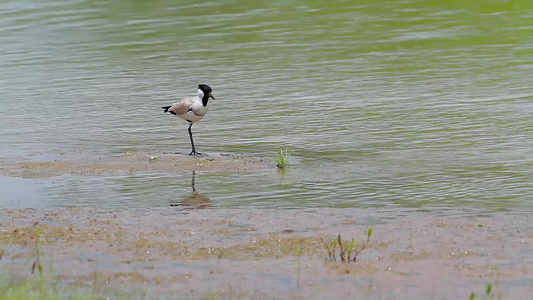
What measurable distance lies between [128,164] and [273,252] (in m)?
4.03

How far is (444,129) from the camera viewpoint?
13023 millimetres

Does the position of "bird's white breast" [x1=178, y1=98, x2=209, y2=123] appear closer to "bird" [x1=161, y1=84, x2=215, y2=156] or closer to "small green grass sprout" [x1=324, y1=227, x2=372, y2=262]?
"bird" [x1=161, y1=84, x2=215, y2=156]

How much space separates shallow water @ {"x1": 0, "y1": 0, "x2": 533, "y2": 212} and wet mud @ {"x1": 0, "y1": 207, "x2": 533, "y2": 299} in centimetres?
57

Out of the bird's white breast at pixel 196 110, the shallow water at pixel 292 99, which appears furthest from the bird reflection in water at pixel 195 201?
the bird's white breast at pixel 196 110

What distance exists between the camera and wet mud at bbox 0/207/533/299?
7254mm

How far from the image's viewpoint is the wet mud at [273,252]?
725 centimetres

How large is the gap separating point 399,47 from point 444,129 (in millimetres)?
6677

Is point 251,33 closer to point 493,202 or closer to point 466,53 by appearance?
point 466,53

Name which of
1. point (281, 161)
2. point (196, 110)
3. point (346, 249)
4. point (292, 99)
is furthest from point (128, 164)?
point (346, 249)

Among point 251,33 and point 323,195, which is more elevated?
point 251,33

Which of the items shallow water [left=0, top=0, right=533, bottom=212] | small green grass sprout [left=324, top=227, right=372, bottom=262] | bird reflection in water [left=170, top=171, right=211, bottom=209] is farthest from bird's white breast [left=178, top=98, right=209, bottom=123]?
small green grass sprout [left=324, top=227, right=372, bottom=262]

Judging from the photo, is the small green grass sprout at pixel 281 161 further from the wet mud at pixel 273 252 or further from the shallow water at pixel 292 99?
the wet mud at pixel 273 252

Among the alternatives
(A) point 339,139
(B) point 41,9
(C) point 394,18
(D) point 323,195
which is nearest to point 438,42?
(C) point 394,18

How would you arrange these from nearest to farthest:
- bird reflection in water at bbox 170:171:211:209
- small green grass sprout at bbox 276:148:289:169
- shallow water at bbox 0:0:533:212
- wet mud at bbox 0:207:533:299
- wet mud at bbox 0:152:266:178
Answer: wet mud at bbox 0:207:533:299 < bird reflection in water at bbox 170:171:211:209 < shallow water at bbox 0:0:533:212 < small green grass sprout at bbox 276:148:289:169 < wet mud at bbox 0:152:266:178
